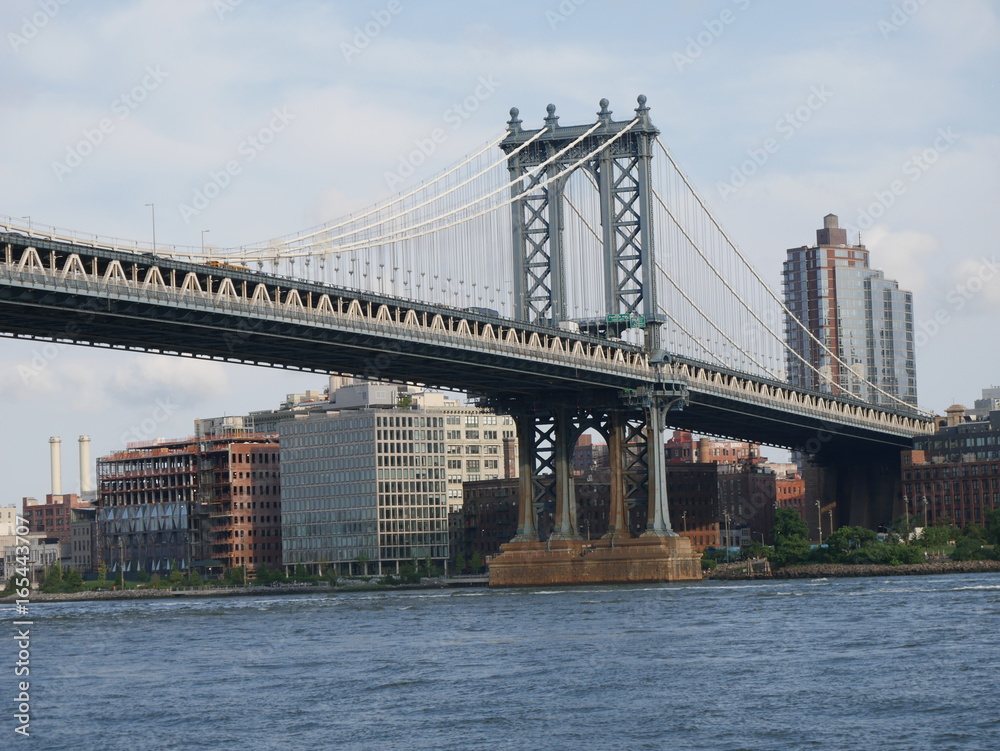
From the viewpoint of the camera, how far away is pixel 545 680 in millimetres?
51312

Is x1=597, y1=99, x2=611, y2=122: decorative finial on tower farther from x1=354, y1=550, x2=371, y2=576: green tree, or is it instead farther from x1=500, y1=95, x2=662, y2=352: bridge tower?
x1=354, y1=550, x2=371, y2=576: green tree

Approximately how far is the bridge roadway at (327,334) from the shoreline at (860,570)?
1138 cm

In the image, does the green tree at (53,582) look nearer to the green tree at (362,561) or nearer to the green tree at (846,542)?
the green tree at (362,561)

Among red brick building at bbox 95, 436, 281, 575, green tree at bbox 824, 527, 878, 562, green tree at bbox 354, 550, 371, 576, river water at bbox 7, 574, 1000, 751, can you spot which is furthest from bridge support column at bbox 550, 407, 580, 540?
red brick building at bbox 95, 436, 281, 575

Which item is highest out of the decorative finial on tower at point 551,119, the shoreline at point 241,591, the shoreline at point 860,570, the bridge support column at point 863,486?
the decorative finial on tower at point 551,119

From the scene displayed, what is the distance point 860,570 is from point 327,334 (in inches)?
2186

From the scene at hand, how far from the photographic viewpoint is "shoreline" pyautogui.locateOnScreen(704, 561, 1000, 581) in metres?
124

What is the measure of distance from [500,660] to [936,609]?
24.2 metres

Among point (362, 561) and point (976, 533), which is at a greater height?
point (976, 533)

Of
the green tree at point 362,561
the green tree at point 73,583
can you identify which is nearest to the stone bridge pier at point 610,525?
the green tree at point 362,561

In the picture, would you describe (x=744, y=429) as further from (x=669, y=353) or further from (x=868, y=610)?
(x=868, y=610)

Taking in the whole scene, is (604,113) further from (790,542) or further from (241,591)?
(241,591)

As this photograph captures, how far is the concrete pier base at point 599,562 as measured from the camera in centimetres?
11250

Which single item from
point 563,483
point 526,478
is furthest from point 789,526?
point 563,483
